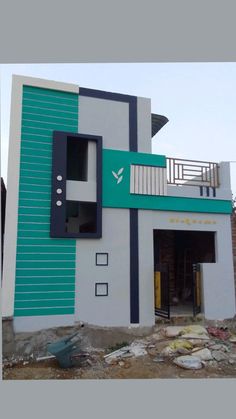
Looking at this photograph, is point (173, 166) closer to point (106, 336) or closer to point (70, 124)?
point (70, 124)

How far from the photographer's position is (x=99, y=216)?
27.6 ft

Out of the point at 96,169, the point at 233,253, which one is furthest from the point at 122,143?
the point at 233,253

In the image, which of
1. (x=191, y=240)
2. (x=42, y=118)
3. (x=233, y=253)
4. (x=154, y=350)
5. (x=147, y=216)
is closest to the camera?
(x=154, y=350)

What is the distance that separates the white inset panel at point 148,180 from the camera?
8.88 metres

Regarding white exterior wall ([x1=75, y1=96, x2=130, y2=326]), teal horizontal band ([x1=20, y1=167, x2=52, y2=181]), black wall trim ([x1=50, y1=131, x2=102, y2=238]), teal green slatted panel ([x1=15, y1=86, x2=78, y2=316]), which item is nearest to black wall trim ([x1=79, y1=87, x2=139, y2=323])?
white exterior wall ([x1=75, y1=96, x2=130, y2=326])

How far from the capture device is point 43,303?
7754 millimetres

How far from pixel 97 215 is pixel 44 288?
223 centimetres

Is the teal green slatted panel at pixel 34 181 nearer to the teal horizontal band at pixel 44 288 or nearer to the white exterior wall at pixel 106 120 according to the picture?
the white exterior wall at pixel 106 120

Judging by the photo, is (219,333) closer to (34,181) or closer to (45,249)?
(45,249)

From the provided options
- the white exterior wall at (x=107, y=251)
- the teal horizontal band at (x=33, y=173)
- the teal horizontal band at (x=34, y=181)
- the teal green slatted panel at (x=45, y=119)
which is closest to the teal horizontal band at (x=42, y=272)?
the white exterior wall at (x=107, y=251)

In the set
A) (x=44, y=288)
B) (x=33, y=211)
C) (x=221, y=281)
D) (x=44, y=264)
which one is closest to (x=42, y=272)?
(x=44, y=264)

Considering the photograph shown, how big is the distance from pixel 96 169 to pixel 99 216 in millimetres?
1262

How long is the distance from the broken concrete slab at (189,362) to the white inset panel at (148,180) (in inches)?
165

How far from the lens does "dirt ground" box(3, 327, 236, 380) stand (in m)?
6.66
